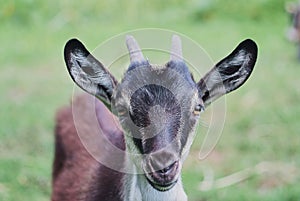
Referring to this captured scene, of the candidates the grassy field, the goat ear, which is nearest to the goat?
the goat ear

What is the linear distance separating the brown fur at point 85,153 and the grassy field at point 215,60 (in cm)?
76

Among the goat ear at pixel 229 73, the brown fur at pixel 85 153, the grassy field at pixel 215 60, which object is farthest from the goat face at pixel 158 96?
the grassy field at pixel 215 60

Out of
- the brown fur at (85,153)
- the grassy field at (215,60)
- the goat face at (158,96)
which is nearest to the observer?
the goat face at (158,96)

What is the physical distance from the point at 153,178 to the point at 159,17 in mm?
9193

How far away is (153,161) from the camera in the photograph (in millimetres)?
2803

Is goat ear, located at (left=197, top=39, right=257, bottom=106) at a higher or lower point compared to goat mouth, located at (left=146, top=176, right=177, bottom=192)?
higher

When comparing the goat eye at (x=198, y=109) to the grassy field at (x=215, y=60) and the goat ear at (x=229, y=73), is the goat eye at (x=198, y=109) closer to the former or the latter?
the goat ear at (x=229, y=73)

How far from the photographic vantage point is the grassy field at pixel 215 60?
5379mm

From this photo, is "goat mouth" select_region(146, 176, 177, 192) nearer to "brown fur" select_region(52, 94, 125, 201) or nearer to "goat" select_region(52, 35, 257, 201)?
"goat" select_region(52, 35, 257, 201)

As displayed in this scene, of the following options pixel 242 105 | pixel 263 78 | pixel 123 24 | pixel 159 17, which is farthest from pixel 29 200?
pixel 159 17

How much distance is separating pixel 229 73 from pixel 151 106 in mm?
406

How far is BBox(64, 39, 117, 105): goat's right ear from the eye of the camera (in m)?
3.00

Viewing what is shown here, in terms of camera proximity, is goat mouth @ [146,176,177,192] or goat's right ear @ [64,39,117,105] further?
goat's right ear @ [64,39,117,105]

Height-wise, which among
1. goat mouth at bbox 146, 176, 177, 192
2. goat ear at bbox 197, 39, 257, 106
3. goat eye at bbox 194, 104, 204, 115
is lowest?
goat mouth at bbox 146, 176, 177, 192
